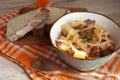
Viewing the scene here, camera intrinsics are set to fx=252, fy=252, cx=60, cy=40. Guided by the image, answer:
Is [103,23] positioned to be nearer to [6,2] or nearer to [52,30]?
[52,30]

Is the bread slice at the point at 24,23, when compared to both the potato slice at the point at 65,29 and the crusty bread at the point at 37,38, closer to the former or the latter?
the crusty bread at the point at 37,38

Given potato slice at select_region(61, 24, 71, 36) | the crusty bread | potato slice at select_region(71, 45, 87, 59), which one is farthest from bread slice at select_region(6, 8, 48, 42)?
potato slice at select_region(71, 45, 87, 59)

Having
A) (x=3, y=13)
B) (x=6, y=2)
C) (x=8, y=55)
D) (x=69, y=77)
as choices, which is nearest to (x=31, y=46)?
(x=8, y=55)

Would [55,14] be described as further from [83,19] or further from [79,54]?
[79,54]

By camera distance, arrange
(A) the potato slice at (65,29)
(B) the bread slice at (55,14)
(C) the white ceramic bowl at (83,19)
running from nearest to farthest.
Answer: (C) the white ceramic bowl at (83,19), (A) the potato slice at (65,29), (B) the bread slice at (55,14)

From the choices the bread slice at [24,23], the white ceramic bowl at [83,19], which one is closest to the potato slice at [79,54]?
the white ceramic bowl at [83,19]

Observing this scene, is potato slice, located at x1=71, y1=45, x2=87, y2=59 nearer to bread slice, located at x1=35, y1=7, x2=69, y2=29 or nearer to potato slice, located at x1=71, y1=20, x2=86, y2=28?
potato slice, located at x1=71, y1=20, x2=86, y2=28
